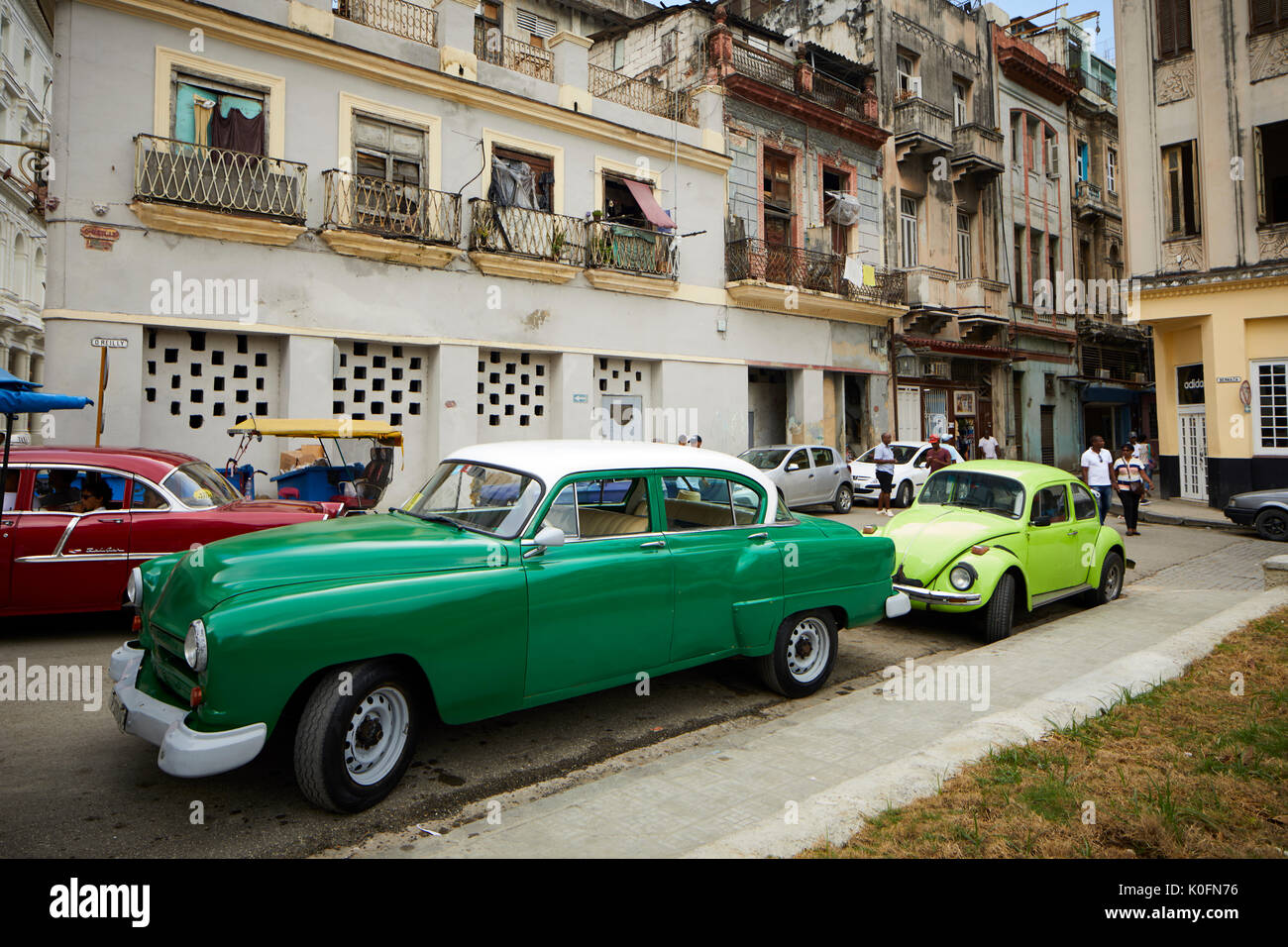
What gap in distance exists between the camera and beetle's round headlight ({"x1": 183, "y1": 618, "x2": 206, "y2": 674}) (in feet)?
11.3

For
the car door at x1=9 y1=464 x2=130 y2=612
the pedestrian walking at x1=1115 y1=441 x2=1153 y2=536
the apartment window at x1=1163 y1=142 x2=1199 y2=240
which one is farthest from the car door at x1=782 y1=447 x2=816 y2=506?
the car door at x1=9 y1=464 x2=130 y2=612

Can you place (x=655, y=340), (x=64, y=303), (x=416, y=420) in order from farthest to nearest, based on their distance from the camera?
(x=655, y=340), (x=416, y=420), (x=64, y=303)

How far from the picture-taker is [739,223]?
20.7 m

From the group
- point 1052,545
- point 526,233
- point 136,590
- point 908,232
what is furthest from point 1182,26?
point 136,590

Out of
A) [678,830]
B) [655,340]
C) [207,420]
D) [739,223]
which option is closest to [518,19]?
[739,223]

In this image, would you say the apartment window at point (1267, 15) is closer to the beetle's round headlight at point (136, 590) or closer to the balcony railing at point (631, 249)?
the balcony railing at point (631, 249)

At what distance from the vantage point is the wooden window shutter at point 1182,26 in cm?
1886

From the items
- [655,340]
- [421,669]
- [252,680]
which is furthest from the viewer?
[655,340]

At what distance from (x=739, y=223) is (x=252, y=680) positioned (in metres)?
19.2

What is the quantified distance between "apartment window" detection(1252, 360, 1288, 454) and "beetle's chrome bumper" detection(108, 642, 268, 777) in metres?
21.1

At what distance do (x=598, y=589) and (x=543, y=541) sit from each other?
49 cm

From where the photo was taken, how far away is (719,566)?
17.1ft

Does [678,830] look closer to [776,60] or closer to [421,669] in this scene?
[421,669]
